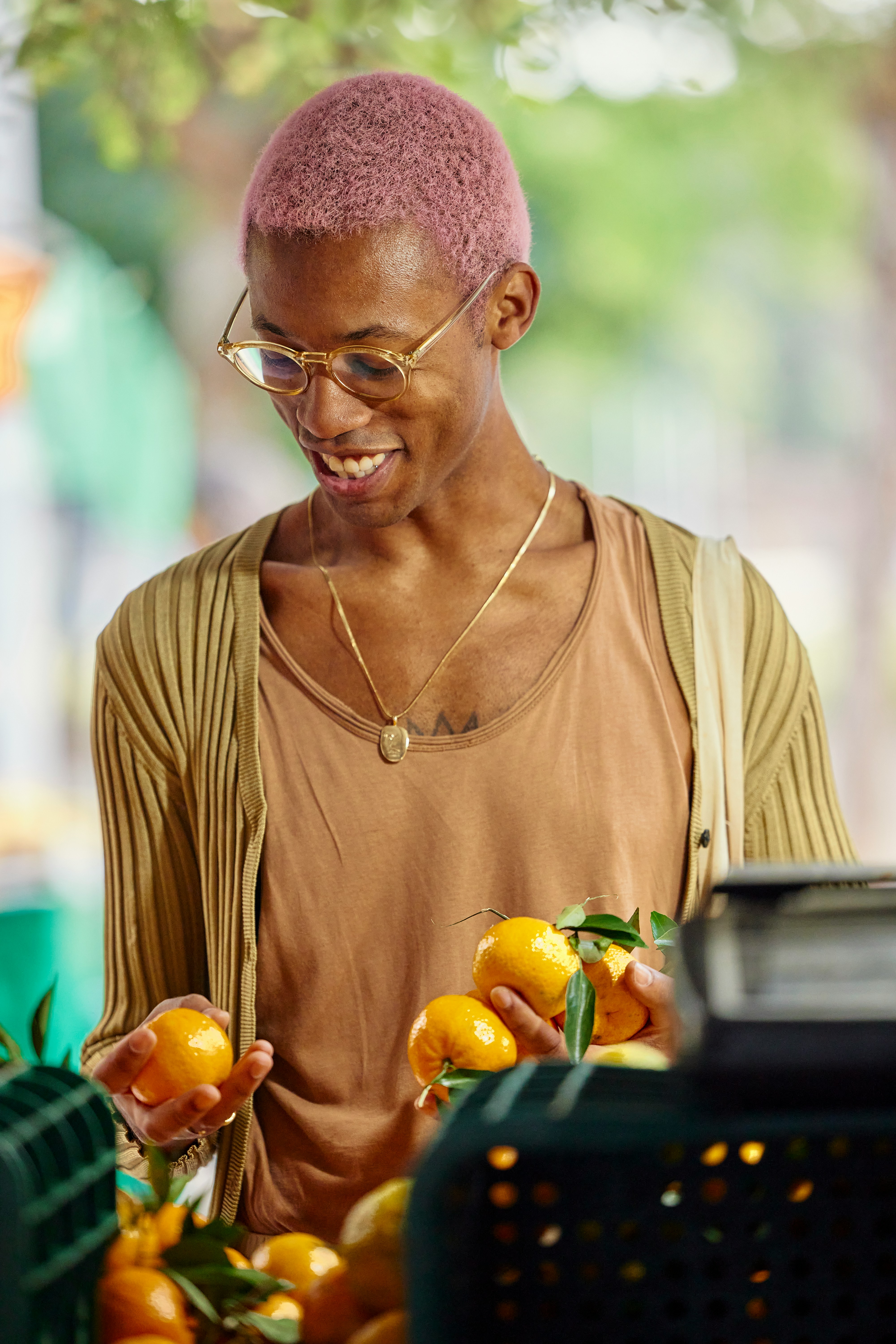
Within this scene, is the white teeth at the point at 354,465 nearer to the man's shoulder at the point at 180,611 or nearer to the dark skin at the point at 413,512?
the dark skin at the point at 413,512

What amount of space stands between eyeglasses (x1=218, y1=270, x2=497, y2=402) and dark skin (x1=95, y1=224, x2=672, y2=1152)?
0.01m

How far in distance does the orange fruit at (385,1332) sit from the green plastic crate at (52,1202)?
0.19 m

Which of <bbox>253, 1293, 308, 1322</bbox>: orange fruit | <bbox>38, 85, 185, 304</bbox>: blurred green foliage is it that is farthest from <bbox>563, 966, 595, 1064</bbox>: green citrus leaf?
<bbox>38, 85, 185, 304</bbox>: blurred green foliage

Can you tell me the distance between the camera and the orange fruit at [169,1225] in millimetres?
1034

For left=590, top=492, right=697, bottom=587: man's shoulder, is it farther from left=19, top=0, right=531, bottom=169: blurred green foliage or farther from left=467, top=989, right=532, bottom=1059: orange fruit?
left=19, top=0, right=531, bottom=169: blurred green foliage

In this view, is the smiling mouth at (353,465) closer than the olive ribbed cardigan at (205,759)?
Yes

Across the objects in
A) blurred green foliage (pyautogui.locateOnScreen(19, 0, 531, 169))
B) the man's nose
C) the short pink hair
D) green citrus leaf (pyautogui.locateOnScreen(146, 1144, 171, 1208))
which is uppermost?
blurred green foliage (pyautogui.locateOnScreen(19, 0, 531, 169))

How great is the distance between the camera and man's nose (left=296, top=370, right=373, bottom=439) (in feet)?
5.28

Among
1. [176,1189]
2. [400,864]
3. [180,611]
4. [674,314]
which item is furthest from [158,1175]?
[674,314]

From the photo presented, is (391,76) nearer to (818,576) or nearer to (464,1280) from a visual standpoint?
(464,1280)

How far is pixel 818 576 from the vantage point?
829 cm

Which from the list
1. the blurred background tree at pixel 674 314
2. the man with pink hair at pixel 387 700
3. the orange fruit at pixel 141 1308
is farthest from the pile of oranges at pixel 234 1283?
the blurred background tree at pixel 674 314

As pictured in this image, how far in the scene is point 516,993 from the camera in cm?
129

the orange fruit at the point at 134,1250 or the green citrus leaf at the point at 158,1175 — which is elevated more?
the green citrus leaf at the point at 158,1175
